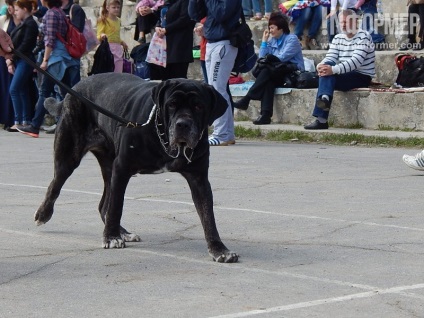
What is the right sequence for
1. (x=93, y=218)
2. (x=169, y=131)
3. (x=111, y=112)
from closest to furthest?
(x=169, y=131), (x=111, y=112), (x=93, y=218)

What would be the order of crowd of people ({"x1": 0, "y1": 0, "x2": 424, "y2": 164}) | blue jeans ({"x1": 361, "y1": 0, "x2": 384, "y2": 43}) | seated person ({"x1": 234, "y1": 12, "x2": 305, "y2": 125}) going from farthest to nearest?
blue jeans ({"x1": 361, "y1": 0, "x2": 384, "y2": 43})
seated person ({"x1": 234, "y1": 12, "x2": 305, "y2": 125})
crowd of people ({"x1": 0, "y1": 0, "x2": 424, "y2": 164})

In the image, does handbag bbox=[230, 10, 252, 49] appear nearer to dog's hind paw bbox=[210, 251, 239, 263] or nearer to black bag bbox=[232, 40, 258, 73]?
black bag bbox=[232, 40, 258, 73]

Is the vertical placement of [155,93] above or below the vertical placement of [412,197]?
above

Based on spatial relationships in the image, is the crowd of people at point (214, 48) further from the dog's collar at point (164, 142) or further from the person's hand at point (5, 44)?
the dog's collar at point (164, 142)

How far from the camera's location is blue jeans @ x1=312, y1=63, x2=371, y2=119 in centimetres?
1395

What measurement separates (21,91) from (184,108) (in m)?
9.85

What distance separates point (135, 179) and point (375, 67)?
636 centimetres

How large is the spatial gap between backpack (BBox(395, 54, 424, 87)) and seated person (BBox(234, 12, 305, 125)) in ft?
4.75

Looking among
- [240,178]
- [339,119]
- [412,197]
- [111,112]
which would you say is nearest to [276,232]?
[111,112]

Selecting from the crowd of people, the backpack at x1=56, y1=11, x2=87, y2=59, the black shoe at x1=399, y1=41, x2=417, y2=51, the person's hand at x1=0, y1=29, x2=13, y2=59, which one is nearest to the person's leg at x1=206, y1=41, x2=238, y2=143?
the crowd of people

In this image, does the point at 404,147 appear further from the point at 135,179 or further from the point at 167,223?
the point at 167,223

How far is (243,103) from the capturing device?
591 inches

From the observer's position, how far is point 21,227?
748 centimetres

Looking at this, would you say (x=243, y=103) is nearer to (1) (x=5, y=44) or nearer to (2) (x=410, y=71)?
(2) (x=410, y=71)
